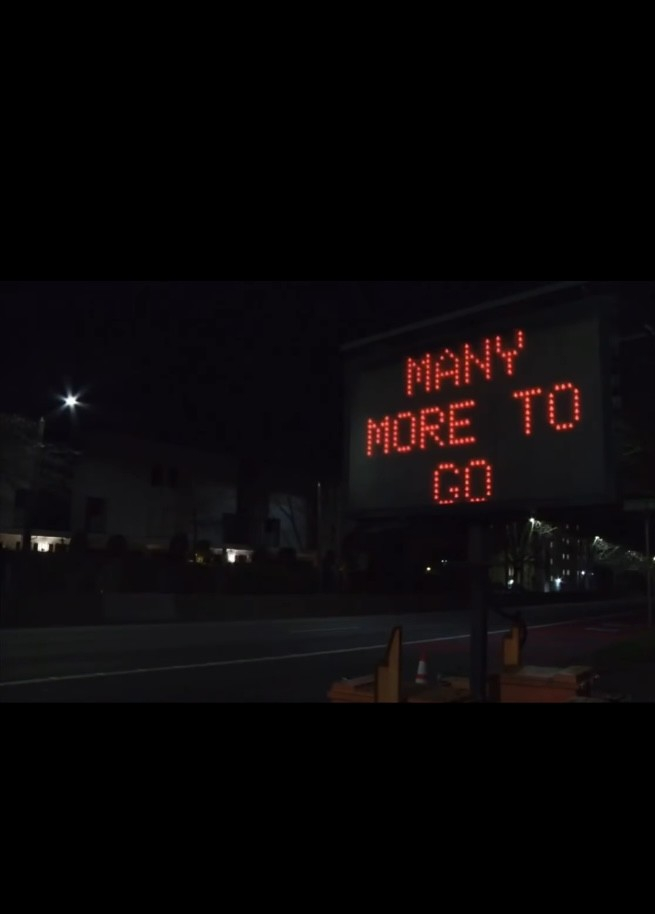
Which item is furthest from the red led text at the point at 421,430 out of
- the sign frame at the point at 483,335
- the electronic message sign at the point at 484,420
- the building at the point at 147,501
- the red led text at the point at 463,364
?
the building at the point at 147,501

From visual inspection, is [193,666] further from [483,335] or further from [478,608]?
[483,335]

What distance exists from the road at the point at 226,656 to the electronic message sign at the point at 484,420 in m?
4.81

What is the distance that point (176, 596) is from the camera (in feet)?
90.5

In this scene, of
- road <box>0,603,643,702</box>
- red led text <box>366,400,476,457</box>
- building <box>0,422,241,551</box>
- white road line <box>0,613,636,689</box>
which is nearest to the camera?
red led text <box>366,400,476,457</box>

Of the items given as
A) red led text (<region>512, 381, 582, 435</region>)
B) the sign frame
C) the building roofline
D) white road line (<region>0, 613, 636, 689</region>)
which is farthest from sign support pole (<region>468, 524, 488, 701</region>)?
white road line (<region>0, 613, 636, 689</region>)

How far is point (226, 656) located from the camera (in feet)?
52.0

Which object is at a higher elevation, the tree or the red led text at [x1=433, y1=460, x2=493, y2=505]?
the tree

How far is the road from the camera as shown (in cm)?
1099

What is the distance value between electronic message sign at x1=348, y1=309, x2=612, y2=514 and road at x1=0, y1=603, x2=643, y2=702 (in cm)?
481

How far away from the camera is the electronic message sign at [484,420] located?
5.38 metres

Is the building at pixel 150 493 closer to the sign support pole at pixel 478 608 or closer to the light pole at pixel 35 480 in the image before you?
the light pole at pixel 35 480

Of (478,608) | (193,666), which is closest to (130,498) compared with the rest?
(193,666)

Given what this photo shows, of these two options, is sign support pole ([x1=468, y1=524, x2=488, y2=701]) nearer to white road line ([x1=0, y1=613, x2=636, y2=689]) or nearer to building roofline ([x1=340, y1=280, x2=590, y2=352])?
building roofline ([x1=340, y1=280, x2=590, y2=352])

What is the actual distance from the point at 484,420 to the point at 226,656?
11.2 metres
